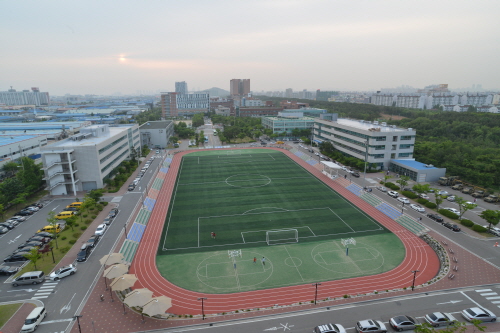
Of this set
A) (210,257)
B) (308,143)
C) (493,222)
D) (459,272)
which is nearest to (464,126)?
(308,143)

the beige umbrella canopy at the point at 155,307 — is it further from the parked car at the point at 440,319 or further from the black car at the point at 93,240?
the parked car at the point at 440,319

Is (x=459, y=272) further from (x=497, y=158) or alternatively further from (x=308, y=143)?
(x=308, y=143)

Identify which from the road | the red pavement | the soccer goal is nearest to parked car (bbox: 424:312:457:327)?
the red pavement

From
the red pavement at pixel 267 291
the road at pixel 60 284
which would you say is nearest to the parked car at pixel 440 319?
the red pavement at pixel 267 291

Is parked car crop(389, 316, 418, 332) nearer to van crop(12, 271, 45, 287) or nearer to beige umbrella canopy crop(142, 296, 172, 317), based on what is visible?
beige umbrella canopy crop(142, 296, 172, 317)

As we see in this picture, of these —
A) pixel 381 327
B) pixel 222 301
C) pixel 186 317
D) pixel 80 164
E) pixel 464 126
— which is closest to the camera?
pixel 381 327

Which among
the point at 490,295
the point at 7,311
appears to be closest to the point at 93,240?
the point at 7,311
